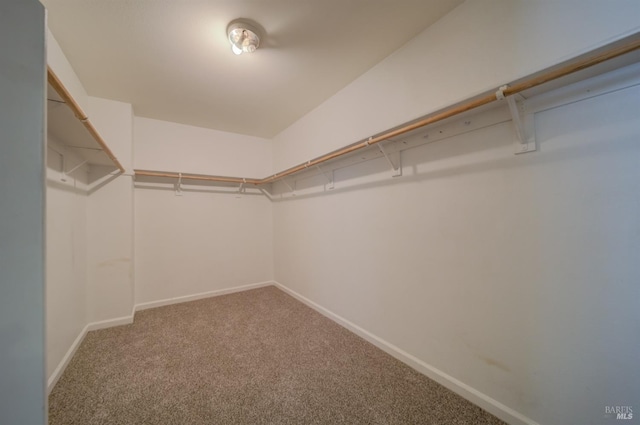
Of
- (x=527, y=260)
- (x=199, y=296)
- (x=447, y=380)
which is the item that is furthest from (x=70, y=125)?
(x=447, y=380)

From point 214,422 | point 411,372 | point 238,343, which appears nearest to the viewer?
point 214,422

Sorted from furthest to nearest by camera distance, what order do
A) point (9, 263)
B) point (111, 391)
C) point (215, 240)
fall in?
point (215, 240)
point (111, 391)
point (9, 263)

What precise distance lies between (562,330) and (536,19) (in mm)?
1502

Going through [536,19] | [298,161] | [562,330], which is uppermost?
[536,19]

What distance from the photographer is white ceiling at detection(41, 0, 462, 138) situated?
4.69 feet

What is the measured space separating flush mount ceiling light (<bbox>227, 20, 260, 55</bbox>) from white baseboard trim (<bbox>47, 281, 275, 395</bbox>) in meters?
2.60

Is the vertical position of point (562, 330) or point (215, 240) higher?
point (215, 240)

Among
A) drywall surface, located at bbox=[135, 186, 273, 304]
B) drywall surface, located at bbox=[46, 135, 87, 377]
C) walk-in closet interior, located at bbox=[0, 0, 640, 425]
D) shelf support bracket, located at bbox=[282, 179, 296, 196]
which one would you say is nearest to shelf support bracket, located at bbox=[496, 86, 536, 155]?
walk-in closet interior, located at bbox=[0, 0, 640, 425]

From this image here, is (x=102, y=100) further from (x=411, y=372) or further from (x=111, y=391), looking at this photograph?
(x=411, y=372)

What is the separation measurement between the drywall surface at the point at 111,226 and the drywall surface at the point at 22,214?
2.29 metres

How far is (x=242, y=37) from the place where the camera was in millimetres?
1599

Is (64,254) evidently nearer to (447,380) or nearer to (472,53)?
(447,380)

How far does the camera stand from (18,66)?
2.13 ft

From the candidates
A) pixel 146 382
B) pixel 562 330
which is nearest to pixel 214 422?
pixel 146 382
